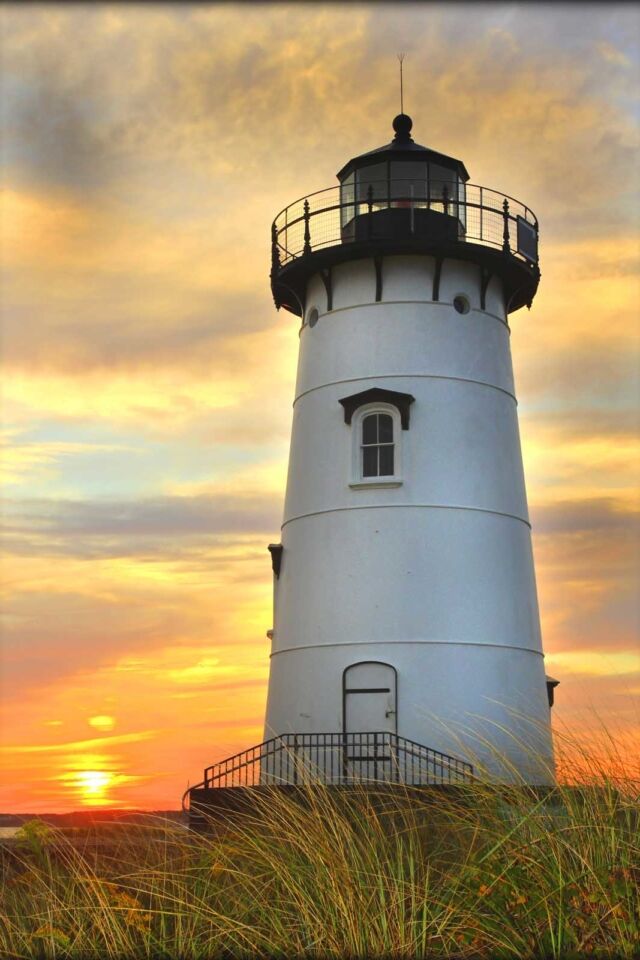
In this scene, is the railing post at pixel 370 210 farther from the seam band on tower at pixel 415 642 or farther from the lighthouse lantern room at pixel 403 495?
the seam band on tower at pixel 415 642

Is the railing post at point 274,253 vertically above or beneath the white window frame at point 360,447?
above

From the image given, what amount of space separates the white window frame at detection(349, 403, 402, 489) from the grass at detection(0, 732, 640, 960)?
13.5 m

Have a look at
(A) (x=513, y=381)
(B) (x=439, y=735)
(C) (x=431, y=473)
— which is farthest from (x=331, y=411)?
(B) (x=439, y=735)

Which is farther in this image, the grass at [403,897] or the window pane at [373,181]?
the window pane at [373,181]

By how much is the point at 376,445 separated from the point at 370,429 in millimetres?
392

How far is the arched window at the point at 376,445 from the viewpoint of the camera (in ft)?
80.4

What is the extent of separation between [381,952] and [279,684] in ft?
53.5

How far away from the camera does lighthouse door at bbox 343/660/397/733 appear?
75.4ft

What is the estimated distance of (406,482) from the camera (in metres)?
24.1

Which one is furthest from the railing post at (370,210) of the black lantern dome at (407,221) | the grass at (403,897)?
the grass at (403,897)

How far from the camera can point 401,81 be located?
28156mm

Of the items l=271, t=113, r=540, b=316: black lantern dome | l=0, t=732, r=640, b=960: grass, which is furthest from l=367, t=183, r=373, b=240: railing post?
l=0, t=732, r=640, b=960: grass

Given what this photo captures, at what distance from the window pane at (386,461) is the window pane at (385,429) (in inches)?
7.4

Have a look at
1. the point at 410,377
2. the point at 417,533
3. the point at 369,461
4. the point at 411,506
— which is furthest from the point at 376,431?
the point at 417,533
